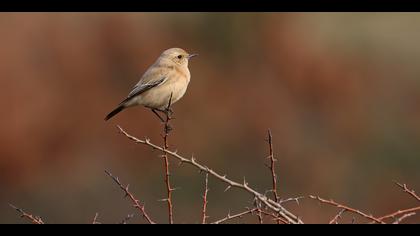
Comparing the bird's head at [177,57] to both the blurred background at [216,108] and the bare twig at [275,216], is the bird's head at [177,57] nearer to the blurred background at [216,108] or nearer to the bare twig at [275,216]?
the bare twig at [275,216]

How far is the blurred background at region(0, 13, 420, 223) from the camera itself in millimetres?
13758

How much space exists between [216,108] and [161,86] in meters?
8.06

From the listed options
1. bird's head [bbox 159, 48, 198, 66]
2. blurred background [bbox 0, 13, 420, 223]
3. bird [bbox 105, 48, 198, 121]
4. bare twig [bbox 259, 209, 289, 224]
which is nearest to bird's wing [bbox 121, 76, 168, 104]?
bird [bbox 105, 48, 198, 121]

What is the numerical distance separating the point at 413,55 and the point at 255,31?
2.98 metres

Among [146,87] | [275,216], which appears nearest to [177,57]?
[146,87]

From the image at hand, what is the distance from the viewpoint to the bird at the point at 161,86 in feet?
23.1

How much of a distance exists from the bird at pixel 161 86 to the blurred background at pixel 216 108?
18.0ft

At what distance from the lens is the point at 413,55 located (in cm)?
1633

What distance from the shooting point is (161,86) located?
7121 millimetres

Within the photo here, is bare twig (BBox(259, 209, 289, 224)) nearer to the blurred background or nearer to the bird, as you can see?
the bird

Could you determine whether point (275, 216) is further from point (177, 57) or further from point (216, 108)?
point (216, 108)
